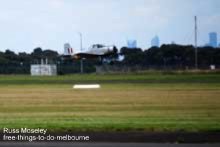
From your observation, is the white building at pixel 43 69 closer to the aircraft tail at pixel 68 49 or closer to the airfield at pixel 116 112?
the aircraft tail at pixel 68 49

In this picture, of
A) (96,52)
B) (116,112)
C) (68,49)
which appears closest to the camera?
(116,112)

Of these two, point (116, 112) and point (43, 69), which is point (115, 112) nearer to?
point (116, 112)

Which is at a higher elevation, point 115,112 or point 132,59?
point 132,59

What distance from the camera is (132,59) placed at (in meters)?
81.9

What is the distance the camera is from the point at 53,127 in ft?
54.6

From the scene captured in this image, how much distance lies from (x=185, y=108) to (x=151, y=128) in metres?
7.58

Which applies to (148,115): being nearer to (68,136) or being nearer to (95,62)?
(68,136)

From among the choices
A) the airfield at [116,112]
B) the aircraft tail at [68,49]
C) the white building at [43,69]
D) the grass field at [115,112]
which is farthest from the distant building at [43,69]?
the grass field at [115,112]

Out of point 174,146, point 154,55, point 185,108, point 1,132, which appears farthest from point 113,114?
point 154,55

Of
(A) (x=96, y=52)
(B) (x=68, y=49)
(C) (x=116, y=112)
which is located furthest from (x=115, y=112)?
(B) (x=68, y=49)

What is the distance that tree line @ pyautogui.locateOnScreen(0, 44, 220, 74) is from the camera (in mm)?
65062

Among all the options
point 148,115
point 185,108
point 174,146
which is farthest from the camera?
point 185,108

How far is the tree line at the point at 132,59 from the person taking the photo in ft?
213

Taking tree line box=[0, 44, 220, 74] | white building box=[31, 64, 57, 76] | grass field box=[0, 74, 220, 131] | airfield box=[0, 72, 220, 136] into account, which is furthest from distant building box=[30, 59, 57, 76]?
grass field box=[0, 74, 220, 131]
